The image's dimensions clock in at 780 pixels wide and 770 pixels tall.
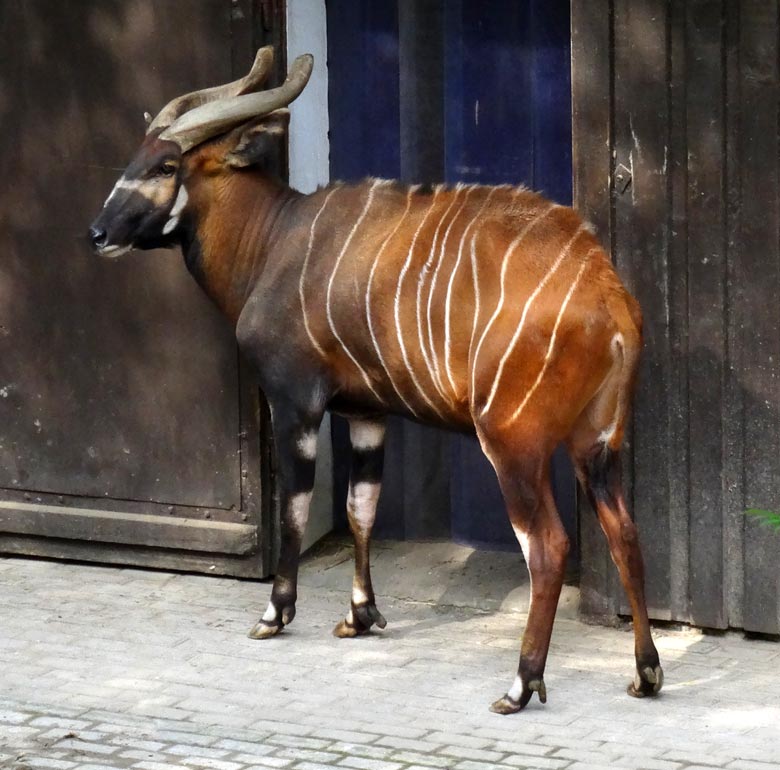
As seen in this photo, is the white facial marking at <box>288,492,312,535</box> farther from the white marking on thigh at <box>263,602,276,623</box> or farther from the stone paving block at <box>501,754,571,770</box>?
the stone paving block at <box>501,754,571,770</box>

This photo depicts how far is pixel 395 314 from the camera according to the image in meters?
6.86

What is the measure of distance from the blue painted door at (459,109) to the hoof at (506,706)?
1548 mm

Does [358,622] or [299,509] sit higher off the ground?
[299,509]

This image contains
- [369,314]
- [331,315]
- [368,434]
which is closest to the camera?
[369,314]

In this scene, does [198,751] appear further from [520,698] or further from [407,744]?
[520,698]

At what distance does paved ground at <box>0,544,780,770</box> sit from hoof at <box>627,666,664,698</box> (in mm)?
50

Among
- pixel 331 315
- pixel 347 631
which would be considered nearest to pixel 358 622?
pixel 347 631

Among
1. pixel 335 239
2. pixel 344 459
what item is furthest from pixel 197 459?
pixel 335 239

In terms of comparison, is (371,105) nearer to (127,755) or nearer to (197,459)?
(197,459)

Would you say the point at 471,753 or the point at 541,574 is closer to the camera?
the point at 471,753

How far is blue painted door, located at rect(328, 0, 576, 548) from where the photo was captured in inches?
302

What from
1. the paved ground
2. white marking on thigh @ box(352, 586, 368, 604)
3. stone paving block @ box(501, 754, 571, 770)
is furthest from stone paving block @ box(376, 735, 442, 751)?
white marking on thigh @ box(352, 586, 368, 604)

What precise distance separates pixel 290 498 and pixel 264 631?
1.68ft

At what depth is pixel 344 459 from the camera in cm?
841
